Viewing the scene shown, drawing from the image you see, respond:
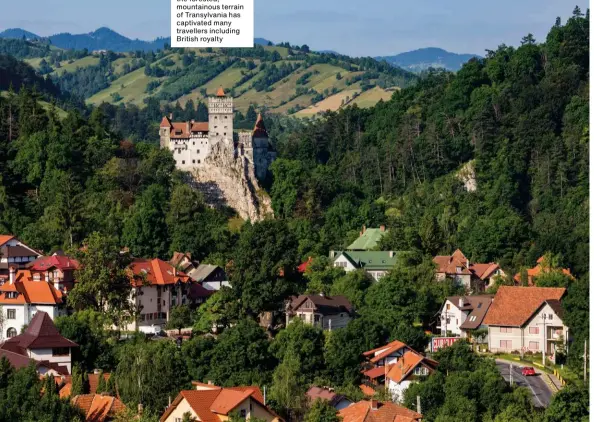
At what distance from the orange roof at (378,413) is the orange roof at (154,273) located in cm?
1761

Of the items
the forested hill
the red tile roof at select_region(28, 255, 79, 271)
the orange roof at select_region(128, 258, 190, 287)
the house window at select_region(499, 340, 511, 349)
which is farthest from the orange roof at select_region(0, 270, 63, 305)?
the forested hill

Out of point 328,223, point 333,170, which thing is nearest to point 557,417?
point 328,223

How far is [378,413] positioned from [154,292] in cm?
2004

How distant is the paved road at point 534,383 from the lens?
A: 49.9 metres

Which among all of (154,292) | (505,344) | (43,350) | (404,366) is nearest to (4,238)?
(154,292)

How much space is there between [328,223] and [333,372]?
30041 mm

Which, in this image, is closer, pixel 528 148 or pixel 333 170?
pixel 528 148

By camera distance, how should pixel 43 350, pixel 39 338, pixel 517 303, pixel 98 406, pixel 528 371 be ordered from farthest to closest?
pixel 517 303 → pixel 39 338 → pixel 43 350 → pixel 528 371 → pixel 98 406

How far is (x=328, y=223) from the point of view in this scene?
273 feet

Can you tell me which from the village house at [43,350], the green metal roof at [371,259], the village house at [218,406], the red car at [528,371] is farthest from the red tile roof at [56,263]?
the red car at [528,371]

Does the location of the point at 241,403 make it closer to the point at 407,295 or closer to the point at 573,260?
the point at 407,295

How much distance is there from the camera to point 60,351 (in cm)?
5484

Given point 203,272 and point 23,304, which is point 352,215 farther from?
point 23,304

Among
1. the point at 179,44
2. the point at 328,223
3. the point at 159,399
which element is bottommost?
the point at 159,399
